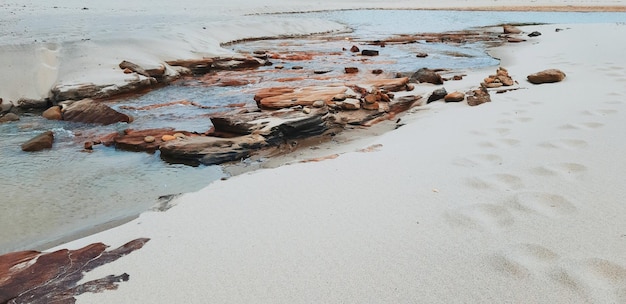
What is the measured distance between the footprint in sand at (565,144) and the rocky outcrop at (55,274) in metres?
2.74

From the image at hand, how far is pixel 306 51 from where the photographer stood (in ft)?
45.1

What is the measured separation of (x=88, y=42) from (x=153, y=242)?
8677mm

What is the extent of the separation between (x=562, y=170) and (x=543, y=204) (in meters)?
0.52

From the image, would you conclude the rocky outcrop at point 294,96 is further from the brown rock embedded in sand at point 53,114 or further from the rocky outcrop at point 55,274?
the rocky outcrop at point 55,274

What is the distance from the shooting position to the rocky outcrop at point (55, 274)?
1.89 metres

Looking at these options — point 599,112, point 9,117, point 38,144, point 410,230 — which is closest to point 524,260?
point 410,230

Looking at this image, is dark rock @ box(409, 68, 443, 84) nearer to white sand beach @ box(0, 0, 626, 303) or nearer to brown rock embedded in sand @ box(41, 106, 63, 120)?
white sand beach @ box(0, 0, 626, 303)

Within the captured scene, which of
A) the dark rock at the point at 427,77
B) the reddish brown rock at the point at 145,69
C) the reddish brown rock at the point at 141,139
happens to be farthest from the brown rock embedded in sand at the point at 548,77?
the reddish brown rock at the point at 145,69

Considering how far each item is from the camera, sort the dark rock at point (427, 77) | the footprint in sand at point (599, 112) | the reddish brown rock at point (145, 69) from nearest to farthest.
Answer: the footprint in sand at point (599, 112) < the dark rock at point (427, 77) < the reddish brown rock at point (145, 69)

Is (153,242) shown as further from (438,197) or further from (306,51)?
(306,51)

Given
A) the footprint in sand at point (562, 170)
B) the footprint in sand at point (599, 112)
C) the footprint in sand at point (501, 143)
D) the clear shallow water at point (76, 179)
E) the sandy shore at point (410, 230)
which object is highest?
the footprint in sand at point (599, 112)

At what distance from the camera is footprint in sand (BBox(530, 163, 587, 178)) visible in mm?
2594

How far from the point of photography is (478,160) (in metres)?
3.00

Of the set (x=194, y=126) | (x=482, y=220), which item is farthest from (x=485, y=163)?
(x=194, y=126)
